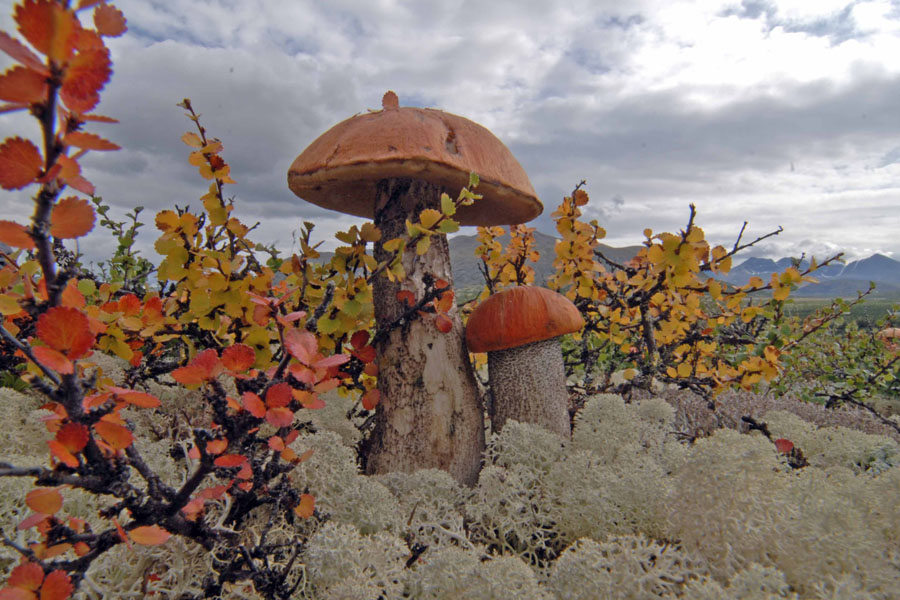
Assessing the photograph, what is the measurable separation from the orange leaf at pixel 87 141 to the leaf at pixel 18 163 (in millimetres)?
34

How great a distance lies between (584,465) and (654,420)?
2.89 ft

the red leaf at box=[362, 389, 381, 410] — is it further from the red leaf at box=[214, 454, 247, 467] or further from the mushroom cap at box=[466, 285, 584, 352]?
the red leaf at box=[214, 454, 247, 467]

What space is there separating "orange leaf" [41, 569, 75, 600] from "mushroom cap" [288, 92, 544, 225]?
4.63 ft

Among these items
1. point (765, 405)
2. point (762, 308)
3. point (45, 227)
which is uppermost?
point (45, 227)

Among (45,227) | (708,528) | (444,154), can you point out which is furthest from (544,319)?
(45,227)

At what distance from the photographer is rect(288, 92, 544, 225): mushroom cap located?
1757mm

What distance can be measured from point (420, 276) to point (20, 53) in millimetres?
1676

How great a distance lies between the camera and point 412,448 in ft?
6.54

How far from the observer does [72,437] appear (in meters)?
0.64

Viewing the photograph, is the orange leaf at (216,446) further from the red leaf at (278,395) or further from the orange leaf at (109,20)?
the orange leaf at (109,20)

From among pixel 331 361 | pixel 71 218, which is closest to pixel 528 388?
pixel 331 361

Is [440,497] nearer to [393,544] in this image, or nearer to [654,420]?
[393,544]

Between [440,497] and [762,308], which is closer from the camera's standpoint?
[440,497]

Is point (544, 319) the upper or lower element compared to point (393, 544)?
upper
